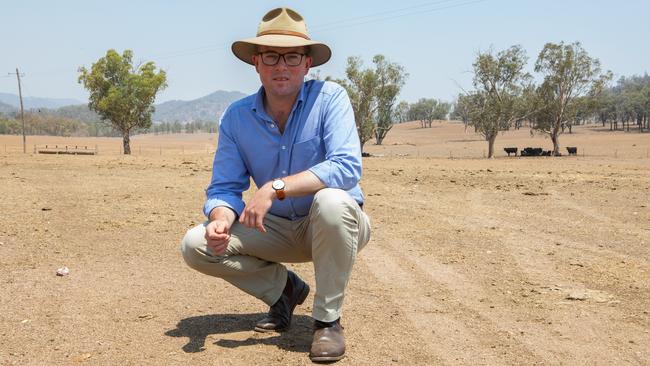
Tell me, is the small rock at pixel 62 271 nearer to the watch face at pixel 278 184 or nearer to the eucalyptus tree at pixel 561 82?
the watch face at pixel 278 184

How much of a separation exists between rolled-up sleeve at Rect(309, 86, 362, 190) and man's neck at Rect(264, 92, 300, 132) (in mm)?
228

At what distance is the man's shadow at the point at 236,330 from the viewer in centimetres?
358

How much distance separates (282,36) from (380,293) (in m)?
2.22

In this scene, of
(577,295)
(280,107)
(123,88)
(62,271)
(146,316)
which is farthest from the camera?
(123,88)

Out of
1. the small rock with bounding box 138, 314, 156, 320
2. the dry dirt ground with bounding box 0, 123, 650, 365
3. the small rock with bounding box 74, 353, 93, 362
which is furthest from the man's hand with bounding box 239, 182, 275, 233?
the small rock with bounding box 138, 314, 156, 320

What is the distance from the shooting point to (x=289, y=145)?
3.59 m

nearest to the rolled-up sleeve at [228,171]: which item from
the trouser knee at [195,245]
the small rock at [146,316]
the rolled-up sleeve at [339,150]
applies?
the trouser knee at [195,245]

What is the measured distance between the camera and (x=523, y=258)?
6223mm

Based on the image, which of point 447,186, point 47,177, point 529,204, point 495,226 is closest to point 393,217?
point 495,226

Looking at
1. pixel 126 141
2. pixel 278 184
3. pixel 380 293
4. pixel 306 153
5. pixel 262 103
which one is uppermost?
pixel 262 103

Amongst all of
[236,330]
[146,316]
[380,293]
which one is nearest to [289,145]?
[236,330]

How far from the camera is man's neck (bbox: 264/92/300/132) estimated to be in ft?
11.8

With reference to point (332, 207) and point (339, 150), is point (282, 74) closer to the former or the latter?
point (339, 150)

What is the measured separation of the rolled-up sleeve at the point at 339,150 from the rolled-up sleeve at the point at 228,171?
560mm
